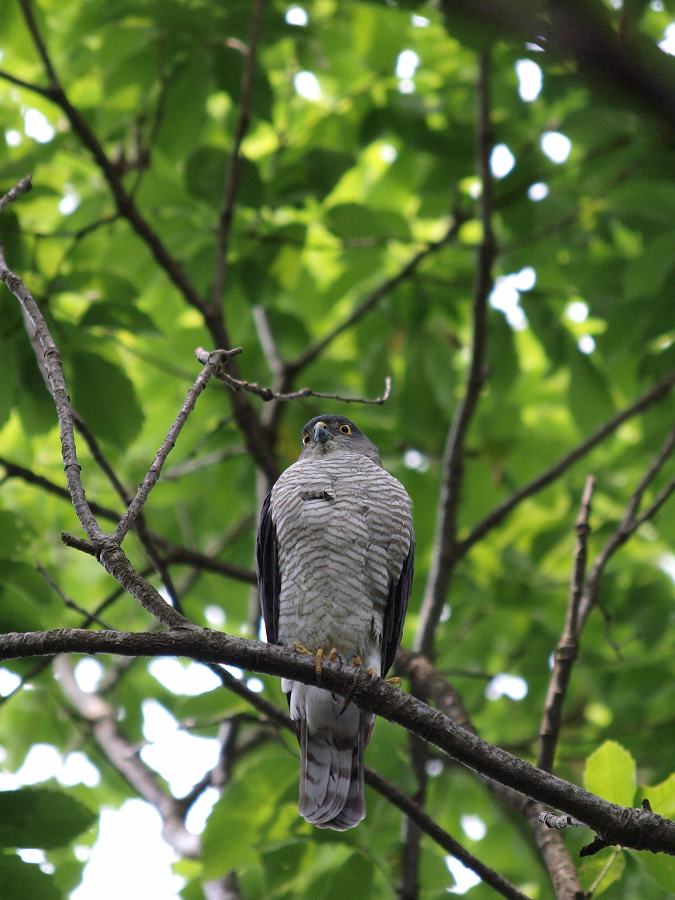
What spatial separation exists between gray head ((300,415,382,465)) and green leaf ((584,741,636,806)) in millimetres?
2343

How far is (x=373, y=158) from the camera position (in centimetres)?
898

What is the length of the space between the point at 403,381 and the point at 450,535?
4.22 ft

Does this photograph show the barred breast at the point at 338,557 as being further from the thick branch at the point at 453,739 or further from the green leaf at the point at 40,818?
the thick branch at the point at 453,739

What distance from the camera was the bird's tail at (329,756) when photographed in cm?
411

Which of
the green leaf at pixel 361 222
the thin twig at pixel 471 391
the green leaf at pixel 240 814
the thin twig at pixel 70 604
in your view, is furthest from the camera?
the green leaf at pixel 361 222

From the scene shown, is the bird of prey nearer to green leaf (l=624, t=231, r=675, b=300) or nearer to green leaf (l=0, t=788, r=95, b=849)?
green leaf (l=0, t=788, r=95, b=849)

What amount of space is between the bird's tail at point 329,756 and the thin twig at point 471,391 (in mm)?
1135

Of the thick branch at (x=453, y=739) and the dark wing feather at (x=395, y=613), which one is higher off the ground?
the dark wing feather at (x=395, y=613)

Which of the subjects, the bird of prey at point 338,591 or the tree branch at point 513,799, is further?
the bird of prey at point 338,591

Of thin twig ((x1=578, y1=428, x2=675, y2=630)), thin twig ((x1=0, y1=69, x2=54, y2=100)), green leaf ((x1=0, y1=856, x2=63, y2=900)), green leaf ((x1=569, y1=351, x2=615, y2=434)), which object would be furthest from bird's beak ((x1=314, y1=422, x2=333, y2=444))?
green leaf ((x1=0, y1=856, x2=63, y2=900))

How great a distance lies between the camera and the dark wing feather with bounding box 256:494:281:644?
4758 millimetres

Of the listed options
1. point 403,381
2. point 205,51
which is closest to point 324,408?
point 403,381

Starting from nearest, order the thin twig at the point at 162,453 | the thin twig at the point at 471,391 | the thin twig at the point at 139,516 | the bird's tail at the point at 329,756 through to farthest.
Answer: the thin twig at the point at 162,453 → the thin twig at the point at 139,516 → the bird's tail at the point at 329,756 → the thin twig at the point at 471,391

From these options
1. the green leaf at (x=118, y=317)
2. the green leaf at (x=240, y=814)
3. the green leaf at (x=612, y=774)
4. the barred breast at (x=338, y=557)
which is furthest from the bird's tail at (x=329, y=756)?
the green leaf at (x=118, y=317)
